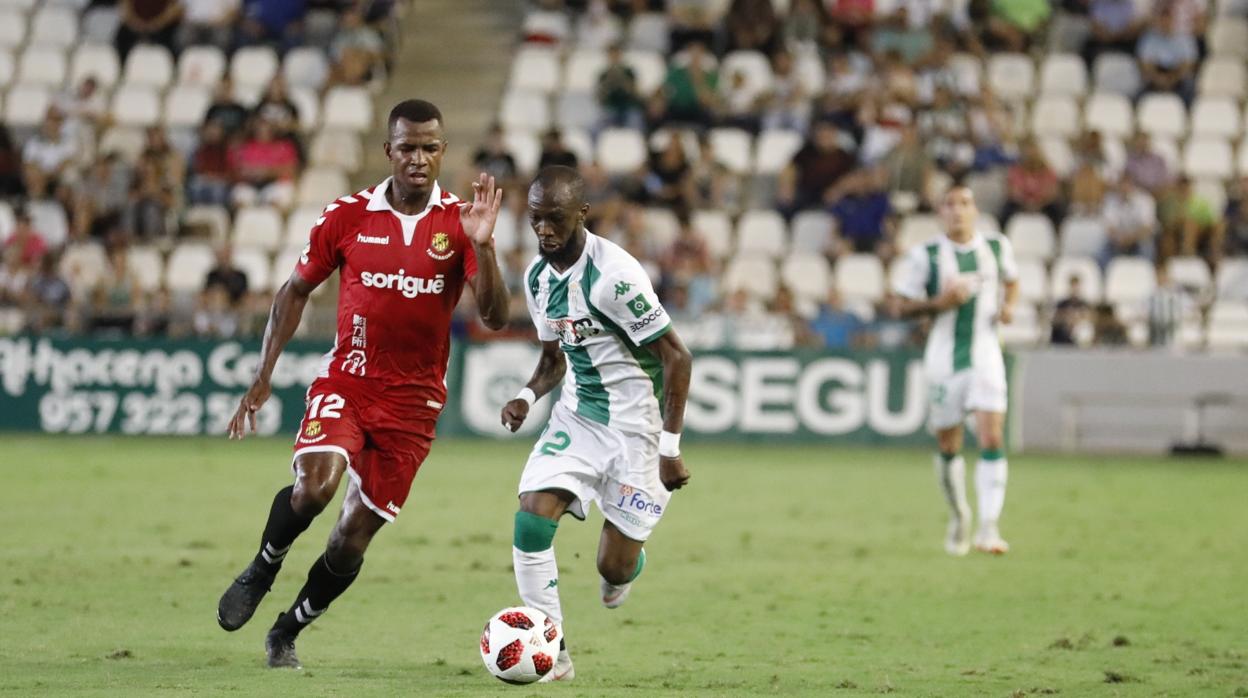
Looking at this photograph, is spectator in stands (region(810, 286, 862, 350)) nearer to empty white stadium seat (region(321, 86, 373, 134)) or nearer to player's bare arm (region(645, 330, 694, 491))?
empty white stadium seat (region(321, 86, 373, 134))

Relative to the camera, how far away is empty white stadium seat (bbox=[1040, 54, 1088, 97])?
26234 mm

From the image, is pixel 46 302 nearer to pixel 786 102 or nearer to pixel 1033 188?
pixel 786 102

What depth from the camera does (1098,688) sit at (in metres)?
7.73

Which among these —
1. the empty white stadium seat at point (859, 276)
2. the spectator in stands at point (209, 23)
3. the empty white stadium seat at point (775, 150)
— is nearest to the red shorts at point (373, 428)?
the empty white stadium seat at point (859, 276)

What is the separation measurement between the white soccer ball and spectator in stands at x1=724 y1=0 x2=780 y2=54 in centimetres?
1980

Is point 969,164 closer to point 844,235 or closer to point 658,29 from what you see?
point 844,235

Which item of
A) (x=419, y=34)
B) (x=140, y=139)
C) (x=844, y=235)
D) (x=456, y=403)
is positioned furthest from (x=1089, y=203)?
(x=140, y=139)

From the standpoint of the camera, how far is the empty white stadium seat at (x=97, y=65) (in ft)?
89.1

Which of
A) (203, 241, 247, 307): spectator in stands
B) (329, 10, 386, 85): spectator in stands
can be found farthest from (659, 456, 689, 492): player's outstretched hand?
(329, 10, 386, 85): spectator in stands

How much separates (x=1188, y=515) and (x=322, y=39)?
16.2 m

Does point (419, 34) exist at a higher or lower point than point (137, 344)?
higher

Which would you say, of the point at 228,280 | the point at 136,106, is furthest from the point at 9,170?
the point at 228,280

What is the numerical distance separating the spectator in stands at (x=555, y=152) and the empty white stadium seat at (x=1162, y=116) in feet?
26.9

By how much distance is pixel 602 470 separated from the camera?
816cm
